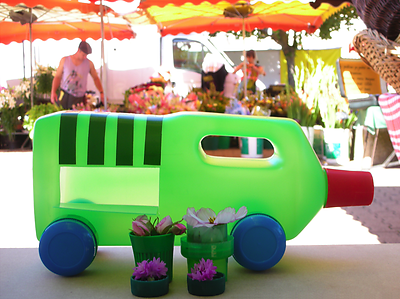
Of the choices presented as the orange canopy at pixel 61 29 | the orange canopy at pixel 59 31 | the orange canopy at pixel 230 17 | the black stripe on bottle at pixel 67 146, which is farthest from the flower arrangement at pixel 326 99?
the black stripe on bottle at pixel 67 146

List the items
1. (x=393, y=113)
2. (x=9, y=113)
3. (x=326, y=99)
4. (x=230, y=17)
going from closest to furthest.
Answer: (x=393, y=113) < (x=326, y=99) < (x=230, y=17) < (x=9, y=113)

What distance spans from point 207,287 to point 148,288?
0.19m

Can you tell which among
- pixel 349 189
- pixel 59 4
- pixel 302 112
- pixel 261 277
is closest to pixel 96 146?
pixel 261 277

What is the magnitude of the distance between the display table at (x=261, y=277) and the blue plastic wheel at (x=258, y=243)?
5 cm

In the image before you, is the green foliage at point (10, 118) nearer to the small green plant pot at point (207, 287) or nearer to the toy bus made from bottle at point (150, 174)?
the toy bus made from bottle at point (150, 174)

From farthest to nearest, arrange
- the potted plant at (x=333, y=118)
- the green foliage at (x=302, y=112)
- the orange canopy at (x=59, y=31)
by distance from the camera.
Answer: the orange canopy at (x=59, y=31) < the green foliage at (x=302, y=112) < the potted plant at (x=333, y=118)

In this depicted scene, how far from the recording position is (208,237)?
139cm

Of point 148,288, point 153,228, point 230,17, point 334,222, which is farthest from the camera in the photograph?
point 230,17

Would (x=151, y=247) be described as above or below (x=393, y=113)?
below

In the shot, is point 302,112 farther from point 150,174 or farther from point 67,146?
point 67,146

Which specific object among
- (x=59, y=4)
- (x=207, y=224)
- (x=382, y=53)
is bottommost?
(x=207, y=224)

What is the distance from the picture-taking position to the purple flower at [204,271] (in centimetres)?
132

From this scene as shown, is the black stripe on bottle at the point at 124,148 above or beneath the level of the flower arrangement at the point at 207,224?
above

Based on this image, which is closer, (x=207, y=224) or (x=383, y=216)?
(x=207, y=224)
